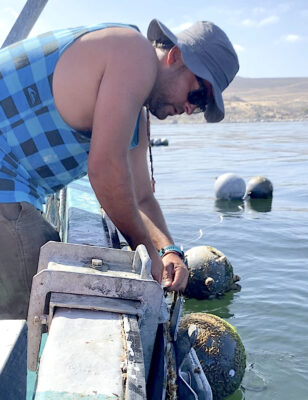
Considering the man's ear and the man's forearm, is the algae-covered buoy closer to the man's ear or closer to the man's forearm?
the man's forearm

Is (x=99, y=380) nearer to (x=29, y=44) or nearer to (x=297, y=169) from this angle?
(x=29, y=44)

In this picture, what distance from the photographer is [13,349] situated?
1345mm

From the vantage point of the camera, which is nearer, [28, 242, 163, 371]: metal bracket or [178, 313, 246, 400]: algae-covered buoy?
[28, 242, 163, 371]: metal bracket

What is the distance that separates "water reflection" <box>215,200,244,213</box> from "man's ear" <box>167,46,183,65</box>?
990cm

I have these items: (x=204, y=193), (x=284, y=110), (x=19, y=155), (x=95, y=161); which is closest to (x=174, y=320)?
(x=95, y=161)

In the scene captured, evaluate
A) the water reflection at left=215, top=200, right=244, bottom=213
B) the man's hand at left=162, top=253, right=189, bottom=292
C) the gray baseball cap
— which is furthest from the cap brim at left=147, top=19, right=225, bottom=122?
the water reflection at left=215, top=200, right=244, bottom=213

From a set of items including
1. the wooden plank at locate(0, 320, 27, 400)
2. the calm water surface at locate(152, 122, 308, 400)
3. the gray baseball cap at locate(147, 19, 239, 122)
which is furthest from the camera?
the calm water surface at locate(152, 122, 308, 400)

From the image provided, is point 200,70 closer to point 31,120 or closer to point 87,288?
point 31,120

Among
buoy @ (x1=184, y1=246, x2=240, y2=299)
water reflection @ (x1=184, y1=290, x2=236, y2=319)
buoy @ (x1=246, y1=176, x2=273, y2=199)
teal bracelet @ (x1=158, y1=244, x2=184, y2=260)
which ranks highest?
teal bracelet @ (x1=158, y1=244, x2=184, y2=260)

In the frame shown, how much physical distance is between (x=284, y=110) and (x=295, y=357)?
12783 cm

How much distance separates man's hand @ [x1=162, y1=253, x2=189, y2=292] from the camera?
3.00 meters

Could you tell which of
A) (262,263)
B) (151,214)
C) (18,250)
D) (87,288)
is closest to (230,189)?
(262,263)

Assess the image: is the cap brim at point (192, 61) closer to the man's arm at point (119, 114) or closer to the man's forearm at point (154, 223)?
the man's arm at point (119, 114)

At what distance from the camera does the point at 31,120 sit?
9.09 ft
